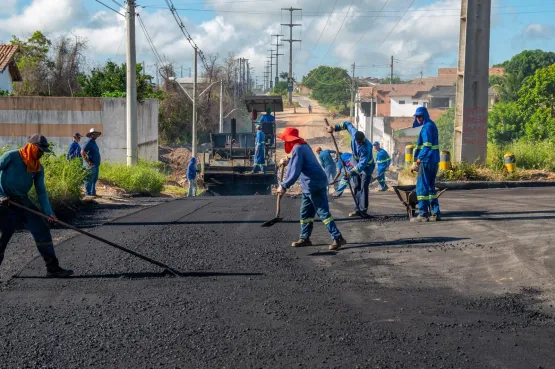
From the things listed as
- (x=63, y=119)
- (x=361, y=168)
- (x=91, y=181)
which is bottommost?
(x=91, y=181)

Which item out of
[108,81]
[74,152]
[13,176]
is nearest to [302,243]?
[13,176]

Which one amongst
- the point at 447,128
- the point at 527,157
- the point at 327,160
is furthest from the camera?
the point at 447,128

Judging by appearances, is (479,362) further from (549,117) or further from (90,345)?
(549,117)

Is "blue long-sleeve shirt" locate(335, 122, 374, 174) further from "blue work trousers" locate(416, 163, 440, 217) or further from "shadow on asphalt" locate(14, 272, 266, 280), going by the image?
"shadow on asphalt" locate(14, 272, 266, 280)

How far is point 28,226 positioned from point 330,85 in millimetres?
95664

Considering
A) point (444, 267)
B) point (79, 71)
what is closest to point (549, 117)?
point (79, 71)

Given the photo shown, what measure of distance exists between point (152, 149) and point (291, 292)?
1104 inches

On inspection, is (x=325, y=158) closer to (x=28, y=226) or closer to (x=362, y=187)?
(x=362, y=187)

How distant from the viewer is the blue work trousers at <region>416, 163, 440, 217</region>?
10.5 meters

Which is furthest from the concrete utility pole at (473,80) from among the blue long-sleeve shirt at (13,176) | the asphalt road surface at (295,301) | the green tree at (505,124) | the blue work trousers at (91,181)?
the green tree at (505,124)

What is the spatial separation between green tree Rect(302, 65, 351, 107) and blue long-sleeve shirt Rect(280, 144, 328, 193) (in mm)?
86694

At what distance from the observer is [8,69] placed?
126 ft

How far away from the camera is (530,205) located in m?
12.5

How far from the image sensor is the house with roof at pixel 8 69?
3750 cm
